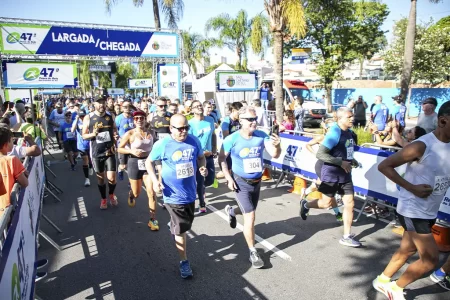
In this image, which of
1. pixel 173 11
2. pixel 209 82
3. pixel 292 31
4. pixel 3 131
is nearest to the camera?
pixel 3 131

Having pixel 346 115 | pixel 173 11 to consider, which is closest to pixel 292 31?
pixel 346 115

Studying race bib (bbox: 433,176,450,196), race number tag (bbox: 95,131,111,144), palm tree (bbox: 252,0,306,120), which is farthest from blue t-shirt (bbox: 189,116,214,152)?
palm tree (bbox: 252,0,306,120)

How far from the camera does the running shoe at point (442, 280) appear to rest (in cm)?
372

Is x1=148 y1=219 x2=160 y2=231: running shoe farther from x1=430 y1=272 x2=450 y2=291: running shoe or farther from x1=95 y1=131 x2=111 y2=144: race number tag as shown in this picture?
x1=430 y1=272 x2=450 y2=291: running shoe

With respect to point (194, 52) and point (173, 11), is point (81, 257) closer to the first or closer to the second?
point (173, 11)

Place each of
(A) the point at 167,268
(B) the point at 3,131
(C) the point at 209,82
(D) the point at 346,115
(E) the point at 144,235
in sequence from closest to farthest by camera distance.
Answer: (B) the point at 3,131 → (A) the point at 167,268 → (D) the point at 346,115 → (E) the point at 144,235 → (C) the point at 209,82

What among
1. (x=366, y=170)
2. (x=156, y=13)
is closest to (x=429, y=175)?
(x=366, y=170)

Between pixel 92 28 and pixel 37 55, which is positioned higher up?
pixel 92 28

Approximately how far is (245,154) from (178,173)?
36.3 inches

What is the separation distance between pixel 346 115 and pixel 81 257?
4.08 metres

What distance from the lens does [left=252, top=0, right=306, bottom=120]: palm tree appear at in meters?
10.5

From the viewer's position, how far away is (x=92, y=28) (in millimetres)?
13492

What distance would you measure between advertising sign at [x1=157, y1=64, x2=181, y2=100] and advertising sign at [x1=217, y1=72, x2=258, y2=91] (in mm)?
2018

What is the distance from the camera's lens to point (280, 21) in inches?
432
